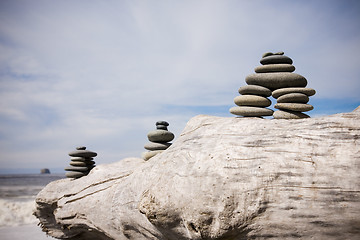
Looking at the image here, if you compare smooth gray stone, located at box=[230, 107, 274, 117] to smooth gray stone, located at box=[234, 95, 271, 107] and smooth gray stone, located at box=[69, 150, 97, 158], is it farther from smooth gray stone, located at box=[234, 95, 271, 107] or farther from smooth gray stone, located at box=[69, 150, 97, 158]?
smooth gray stone, located at box=[69, 150, 97, 158]

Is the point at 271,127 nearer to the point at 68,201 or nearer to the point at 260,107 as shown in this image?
the point at 260,107

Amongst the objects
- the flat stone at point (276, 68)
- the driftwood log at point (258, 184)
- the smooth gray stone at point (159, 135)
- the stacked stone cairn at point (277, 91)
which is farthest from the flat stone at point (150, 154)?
the flat stone at point (276, 68)

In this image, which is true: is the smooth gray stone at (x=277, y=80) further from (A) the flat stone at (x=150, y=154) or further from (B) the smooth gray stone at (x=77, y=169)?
(B) the smooth gray stone at (x=77, y=169)

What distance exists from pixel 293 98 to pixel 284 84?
1.30ft

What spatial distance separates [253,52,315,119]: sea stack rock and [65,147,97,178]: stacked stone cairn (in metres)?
5.27

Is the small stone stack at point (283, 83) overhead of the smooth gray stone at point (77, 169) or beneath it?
overhead

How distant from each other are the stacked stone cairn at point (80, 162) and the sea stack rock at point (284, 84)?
527cm

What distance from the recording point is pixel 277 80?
4949mm

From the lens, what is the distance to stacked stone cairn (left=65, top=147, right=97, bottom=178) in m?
7.73

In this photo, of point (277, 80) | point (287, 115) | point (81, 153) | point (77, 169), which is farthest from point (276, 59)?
point (77, 169)

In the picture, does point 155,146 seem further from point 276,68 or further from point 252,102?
point 276,68

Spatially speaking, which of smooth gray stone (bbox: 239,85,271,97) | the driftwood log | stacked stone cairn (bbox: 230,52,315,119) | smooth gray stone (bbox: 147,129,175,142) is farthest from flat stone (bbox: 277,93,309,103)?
smooth gray stone (bbox: 147,129,175,142)

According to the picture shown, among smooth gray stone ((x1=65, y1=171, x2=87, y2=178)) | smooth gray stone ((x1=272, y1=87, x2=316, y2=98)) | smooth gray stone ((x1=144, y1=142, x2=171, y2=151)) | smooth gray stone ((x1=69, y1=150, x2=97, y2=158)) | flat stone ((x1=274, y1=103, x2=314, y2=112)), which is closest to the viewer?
flat stone ((x1=274, y1=103, x2=314, y2=112))

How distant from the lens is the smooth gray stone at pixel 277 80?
16.0ft
